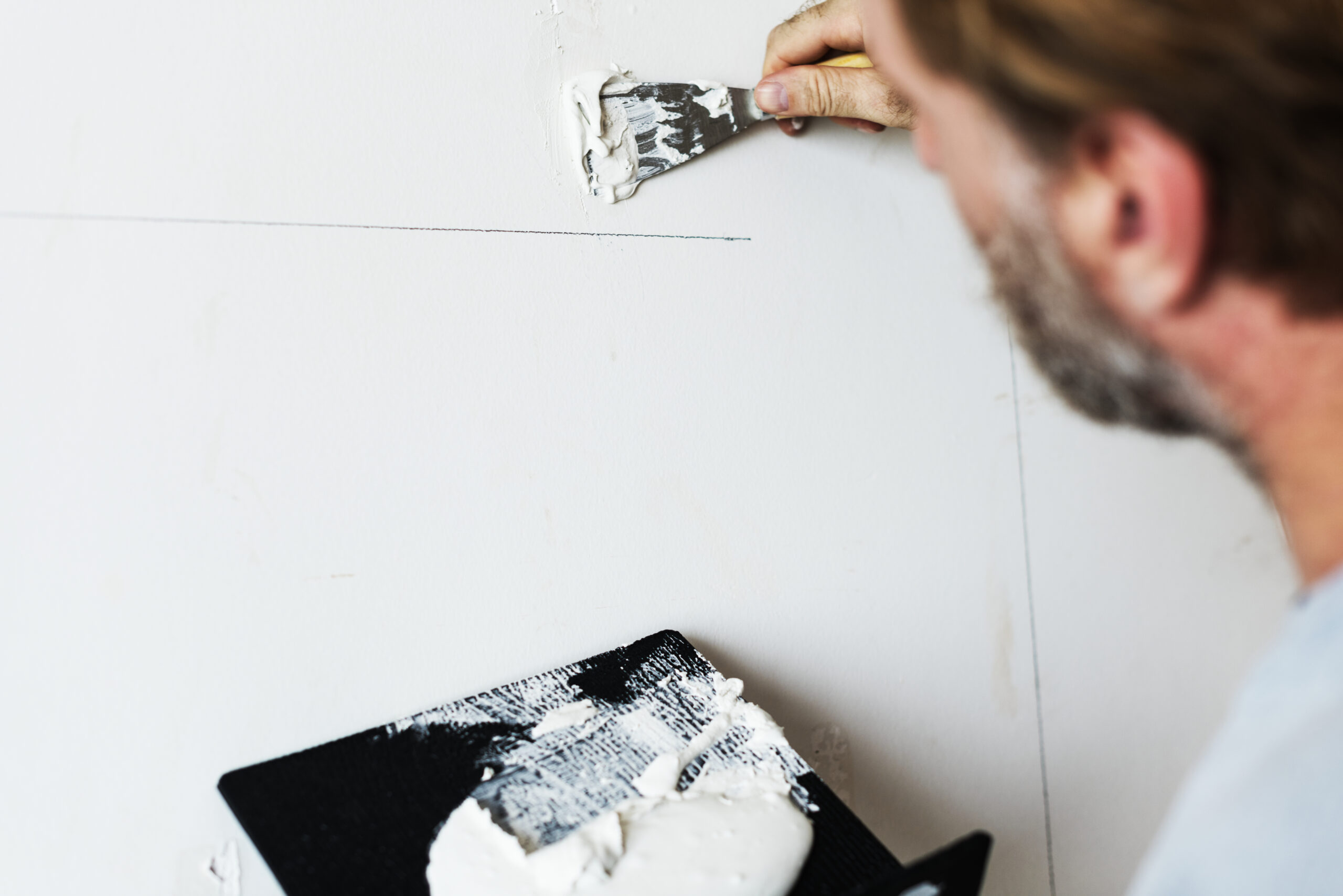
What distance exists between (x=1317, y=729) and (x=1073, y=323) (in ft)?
0.90

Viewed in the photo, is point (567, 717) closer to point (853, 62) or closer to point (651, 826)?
point (651, 826)

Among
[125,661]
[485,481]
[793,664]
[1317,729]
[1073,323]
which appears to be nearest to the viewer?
[1317,729]

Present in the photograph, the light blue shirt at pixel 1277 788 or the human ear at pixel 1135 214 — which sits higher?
the human ear at pixel 1135 214

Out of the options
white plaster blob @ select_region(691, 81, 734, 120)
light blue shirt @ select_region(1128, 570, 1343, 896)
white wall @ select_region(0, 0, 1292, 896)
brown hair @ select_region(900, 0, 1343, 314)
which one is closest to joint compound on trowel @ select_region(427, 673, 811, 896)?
white wall @ select_region(0, 0, 1292, 896)

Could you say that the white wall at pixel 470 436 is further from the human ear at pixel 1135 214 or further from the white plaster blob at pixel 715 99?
the human ear at pixel 1135 214

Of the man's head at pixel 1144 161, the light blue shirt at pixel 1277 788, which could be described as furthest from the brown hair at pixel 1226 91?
the light blue shirt at pixel 1277 788

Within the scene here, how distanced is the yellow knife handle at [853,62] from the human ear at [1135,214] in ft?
1.69

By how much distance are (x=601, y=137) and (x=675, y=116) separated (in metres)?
0.09

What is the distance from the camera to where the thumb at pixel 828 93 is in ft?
3.41

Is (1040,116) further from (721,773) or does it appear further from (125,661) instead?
(125,661)

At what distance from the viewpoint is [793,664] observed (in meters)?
1.09

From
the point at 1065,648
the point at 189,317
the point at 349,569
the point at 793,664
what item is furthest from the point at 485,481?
the point at 1065,648

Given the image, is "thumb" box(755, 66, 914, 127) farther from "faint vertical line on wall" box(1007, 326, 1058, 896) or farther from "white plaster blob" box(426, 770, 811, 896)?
"white plaster blob" box(426, 770, 811, 896)

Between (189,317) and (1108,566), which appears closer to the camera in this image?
(189,317)
